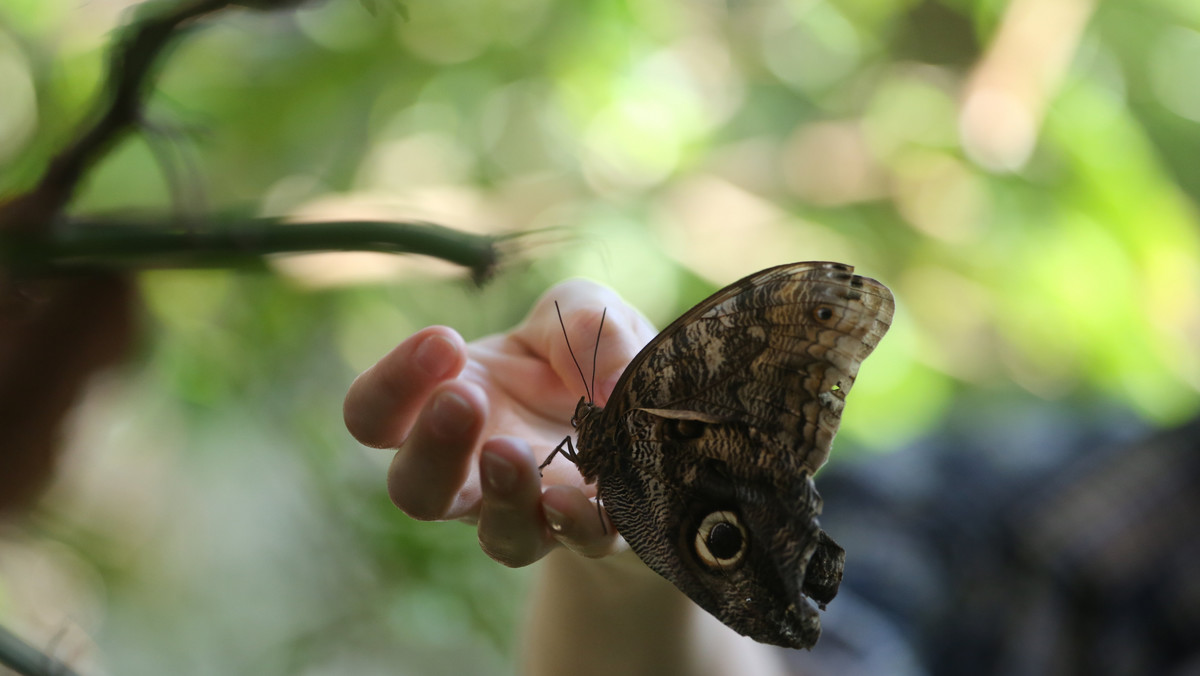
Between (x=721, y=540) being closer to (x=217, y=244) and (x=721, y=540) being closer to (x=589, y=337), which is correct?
(x=589, y=337)

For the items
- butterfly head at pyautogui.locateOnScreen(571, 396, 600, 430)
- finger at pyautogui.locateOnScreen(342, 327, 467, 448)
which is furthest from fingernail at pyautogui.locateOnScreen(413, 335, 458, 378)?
butterfly head at pyautogui.locateOnScreen(571, 396, 600, 430)

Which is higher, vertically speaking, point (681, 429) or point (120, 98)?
point (120, 98)

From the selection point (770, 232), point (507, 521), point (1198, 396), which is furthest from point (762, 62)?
point (507, 521)

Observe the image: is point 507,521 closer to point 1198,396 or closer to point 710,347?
point 710,347

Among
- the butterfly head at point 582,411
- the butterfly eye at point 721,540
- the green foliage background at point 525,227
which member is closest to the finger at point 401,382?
the butterfly head at point 582,411

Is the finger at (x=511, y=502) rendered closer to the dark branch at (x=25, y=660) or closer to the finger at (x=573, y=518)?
the finger at (x=573, y=518)

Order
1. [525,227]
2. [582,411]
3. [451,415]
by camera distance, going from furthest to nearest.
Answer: [525,227]
[582,411]
[451,415]

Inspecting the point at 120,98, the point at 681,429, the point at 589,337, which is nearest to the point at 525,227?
the point at 589,337
